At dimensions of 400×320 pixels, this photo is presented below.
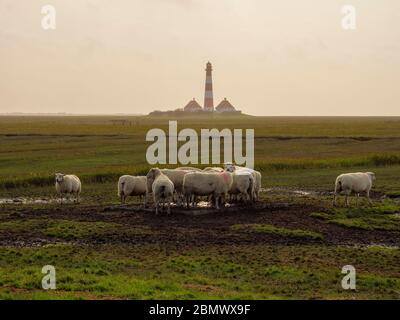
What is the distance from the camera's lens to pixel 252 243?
60.2 feet

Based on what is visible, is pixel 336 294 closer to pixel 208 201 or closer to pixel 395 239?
pixel 395 239

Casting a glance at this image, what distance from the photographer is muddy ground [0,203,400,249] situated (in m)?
18.6

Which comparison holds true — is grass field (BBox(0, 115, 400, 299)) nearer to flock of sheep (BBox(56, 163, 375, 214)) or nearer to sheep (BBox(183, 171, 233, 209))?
flock of sheep (BBox(56, 163, 375, 214))

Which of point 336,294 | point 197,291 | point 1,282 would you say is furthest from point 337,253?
point 1,282

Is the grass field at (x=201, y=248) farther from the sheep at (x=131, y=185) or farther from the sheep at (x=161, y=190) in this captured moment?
the sheep at (x=131, y=185)

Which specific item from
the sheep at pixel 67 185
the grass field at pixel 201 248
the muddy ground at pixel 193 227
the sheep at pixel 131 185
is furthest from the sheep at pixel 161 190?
the sheep at pixel 67 185

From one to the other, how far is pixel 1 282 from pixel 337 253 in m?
9.07

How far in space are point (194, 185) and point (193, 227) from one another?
117 inches

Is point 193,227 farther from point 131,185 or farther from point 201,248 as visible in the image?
point 131,185

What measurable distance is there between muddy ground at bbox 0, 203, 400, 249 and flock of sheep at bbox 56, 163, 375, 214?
0.83 metres

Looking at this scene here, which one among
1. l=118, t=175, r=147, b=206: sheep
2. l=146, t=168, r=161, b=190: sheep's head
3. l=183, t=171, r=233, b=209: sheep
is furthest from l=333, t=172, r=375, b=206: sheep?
l=118, t=175, r=147, b=206: sheep

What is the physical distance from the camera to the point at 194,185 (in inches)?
915

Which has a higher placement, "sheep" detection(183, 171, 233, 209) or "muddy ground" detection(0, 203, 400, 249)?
"sheep" detection(183, 171, 233, 209)
